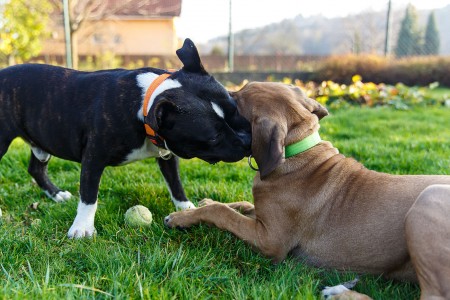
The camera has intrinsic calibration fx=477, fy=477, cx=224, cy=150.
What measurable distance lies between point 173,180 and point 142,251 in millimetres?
1156

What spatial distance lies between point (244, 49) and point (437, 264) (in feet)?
92.2

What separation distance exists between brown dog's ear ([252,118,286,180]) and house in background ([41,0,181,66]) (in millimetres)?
10800

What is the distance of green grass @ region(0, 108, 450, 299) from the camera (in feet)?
8.86

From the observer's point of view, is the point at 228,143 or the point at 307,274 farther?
the point at 228,143

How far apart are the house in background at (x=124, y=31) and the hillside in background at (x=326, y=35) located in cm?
281

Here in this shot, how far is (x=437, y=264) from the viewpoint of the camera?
2557 mm

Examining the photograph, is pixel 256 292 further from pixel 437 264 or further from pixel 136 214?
pixel 136 214

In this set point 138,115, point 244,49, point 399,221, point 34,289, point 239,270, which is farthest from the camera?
point 244,49

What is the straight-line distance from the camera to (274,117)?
130 inches

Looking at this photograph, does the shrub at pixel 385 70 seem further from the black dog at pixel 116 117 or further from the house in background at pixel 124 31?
the black dog at pixel 116 117

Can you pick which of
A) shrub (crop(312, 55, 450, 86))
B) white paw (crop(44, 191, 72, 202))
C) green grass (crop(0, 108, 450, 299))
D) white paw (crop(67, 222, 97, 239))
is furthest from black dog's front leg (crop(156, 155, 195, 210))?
shrub (crop(312, 55, 450, 86))

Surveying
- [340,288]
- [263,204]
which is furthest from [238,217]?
[340,288]

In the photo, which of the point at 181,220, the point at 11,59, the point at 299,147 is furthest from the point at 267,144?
the point at 11,59

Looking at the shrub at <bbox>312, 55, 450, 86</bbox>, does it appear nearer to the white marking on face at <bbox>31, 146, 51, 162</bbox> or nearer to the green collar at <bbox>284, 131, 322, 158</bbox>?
the white marking on face at <bbox>31, 146, 51, 162</bbox>
